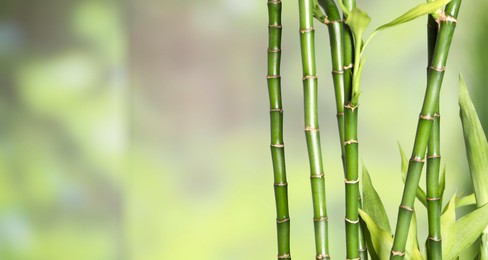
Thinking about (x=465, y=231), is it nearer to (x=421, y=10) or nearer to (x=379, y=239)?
(x=379, y=239)

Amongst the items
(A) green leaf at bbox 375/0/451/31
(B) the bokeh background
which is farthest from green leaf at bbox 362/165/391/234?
(B) the bokeh background

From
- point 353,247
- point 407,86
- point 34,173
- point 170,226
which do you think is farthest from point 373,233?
point 34,173

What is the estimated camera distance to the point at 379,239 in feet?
2.96

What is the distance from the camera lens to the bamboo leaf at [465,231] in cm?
90

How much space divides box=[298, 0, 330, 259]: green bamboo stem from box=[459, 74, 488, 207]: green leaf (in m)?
0.28

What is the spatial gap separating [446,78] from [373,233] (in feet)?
2.17

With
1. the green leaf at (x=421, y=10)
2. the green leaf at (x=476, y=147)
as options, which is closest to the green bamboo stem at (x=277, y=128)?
the green leaf at (x=421, y=10)

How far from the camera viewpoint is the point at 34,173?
5.46 feet

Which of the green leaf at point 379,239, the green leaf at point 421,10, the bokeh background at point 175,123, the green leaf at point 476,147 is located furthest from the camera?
the bokeh background at point 175,123

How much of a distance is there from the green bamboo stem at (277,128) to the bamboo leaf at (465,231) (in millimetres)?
222

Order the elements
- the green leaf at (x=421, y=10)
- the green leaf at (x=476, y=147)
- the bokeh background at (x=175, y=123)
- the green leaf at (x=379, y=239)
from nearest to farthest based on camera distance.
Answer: the green leaf at (x=421, y=10) → the green leaf at (x=379, y=239) → the green leaf at (x=476, y=147) → the bokeh background at (x=175, y=123)

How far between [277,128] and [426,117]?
0.70 feet

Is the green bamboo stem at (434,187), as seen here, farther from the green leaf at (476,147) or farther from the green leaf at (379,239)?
the green leaf at (476,147)

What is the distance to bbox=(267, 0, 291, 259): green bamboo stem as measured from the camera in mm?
917
